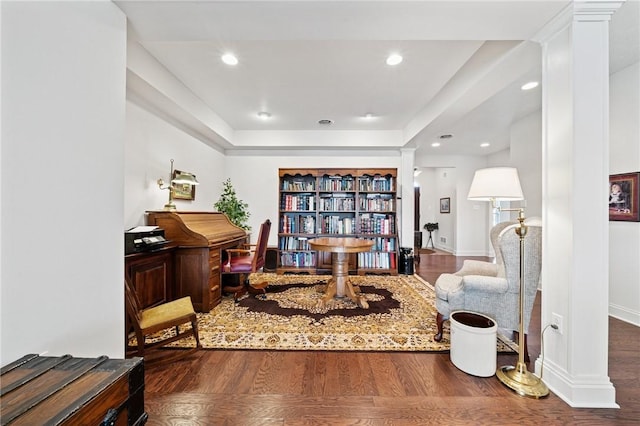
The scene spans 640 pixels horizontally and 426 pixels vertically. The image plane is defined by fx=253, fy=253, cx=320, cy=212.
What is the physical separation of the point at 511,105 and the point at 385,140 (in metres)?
1.89

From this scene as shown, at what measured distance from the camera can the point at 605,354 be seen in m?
1.53

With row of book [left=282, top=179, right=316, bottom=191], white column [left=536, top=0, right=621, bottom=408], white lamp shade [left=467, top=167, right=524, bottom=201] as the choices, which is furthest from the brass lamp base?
row of book [left=282, top=179, right=316, bottom=191]

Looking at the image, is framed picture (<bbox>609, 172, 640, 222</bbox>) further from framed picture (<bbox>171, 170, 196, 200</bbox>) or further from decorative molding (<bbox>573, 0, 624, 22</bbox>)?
framed picture (<bbox>171, 170, 196, 200</bbox>)

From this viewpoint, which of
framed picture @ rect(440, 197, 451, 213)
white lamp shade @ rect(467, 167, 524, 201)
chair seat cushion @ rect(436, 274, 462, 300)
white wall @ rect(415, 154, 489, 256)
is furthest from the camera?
framed picture @ rect(440, 197, 451, 213)

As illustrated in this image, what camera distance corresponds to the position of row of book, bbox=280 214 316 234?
16.2ft

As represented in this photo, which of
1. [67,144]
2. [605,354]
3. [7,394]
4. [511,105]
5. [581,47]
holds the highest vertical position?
[511,105]

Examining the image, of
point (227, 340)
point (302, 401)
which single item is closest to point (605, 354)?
point (302, 401)

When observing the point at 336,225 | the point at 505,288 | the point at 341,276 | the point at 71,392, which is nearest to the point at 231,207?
the point at 336,225

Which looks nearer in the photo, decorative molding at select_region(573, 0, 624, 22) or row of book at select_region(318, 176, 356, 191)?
decorative molding at select_region(573, 0, 624, 22)

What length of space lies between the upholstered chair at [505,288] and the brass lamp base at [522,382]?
1.21ft

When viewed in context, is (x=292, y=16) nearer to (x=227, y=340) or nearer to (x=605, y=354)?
(x=227, y=340)

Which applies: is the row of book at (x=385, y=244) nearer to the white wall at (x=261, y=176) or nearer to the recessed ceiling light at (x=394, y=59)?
the white wall at (x=261, y=176)

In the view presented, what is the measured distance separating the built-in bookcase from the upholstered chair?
2.57m

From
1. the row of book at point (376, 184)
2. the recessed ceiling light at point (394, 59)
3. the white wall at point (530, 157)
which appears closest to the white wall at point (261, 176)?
the row of book at point (376, 184)
